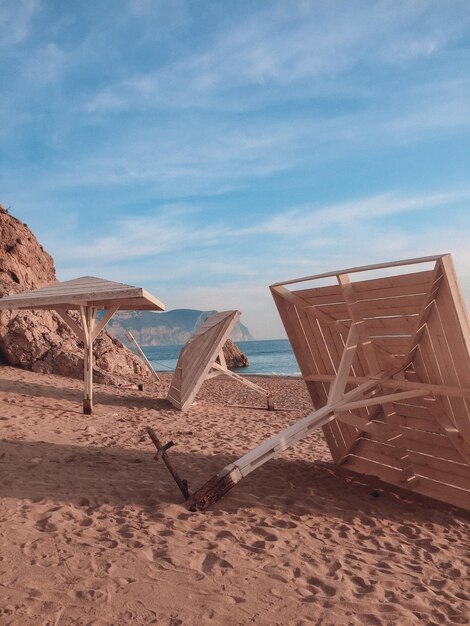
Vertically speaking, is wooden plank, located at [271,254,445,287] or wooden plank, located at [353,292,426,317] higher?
wooden plank, located at [271,254,445,287]

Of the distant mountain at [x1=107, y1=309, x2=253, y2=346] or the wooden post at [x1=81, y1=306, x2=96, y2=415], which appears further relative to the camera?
the distant mountain at [x1=107, y1=309, x2=253, y2=346]

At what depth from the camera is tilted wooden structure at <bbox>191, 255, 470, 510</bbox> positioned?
422cm

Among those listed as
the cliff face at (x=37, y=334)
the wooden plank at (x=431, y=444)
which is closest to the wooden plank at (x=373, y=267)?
the wooden plank at (x=431, y=444)

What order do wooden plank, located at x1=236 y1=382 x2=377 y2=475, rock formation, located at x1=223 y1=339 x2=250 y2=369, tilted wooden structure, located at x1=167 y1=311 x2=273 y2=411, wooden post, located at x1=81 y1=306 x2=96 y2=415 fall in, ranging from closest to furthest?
wooden plank, located at x1=236 y1=382 x2=377 y2=475
wooden post, located at x1=81 y1=306 x2=96 y2=415
tilted wooden structure, located at x1=167 y1=311 x2=273 y2=411
rock formation, located at x1=223 y1=339 x2=250 y2=369

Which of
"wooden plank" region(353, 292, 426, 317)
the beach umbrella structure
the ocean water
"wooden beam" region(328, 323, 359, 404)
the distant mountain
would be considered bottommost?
the ocean water

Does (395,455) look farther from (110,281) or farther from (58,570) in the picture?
(110,281)

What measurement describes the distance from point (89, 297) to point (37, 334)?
23.4ft

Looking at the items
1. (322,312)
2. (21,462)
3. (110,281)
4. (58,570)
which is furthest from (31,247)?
(58,570)

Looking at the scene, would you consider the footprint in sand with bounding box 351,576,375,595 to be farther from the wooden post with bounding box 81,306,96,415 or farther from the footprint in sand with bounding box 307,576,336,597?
the wooden post with bounding box 81,306,96,415

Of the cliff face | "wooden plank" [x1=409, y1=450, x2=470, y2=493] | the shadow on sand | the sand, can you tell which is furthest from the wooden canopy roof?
"wooden plank" [x1=409, y1=450, x2=470, y2=493]

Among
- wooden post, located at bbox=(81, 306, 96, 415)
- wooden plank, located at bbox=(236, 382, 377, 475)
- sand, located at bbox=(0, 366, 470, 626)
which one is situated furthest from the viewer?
wooden post, located at bbox=(81, 306, 96, 415)

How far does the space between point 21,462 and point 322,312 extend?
12.1 feet

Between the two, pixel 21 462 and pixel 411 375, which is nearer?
pixel 411 375

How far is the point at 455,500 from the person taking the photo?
4.89 metres
